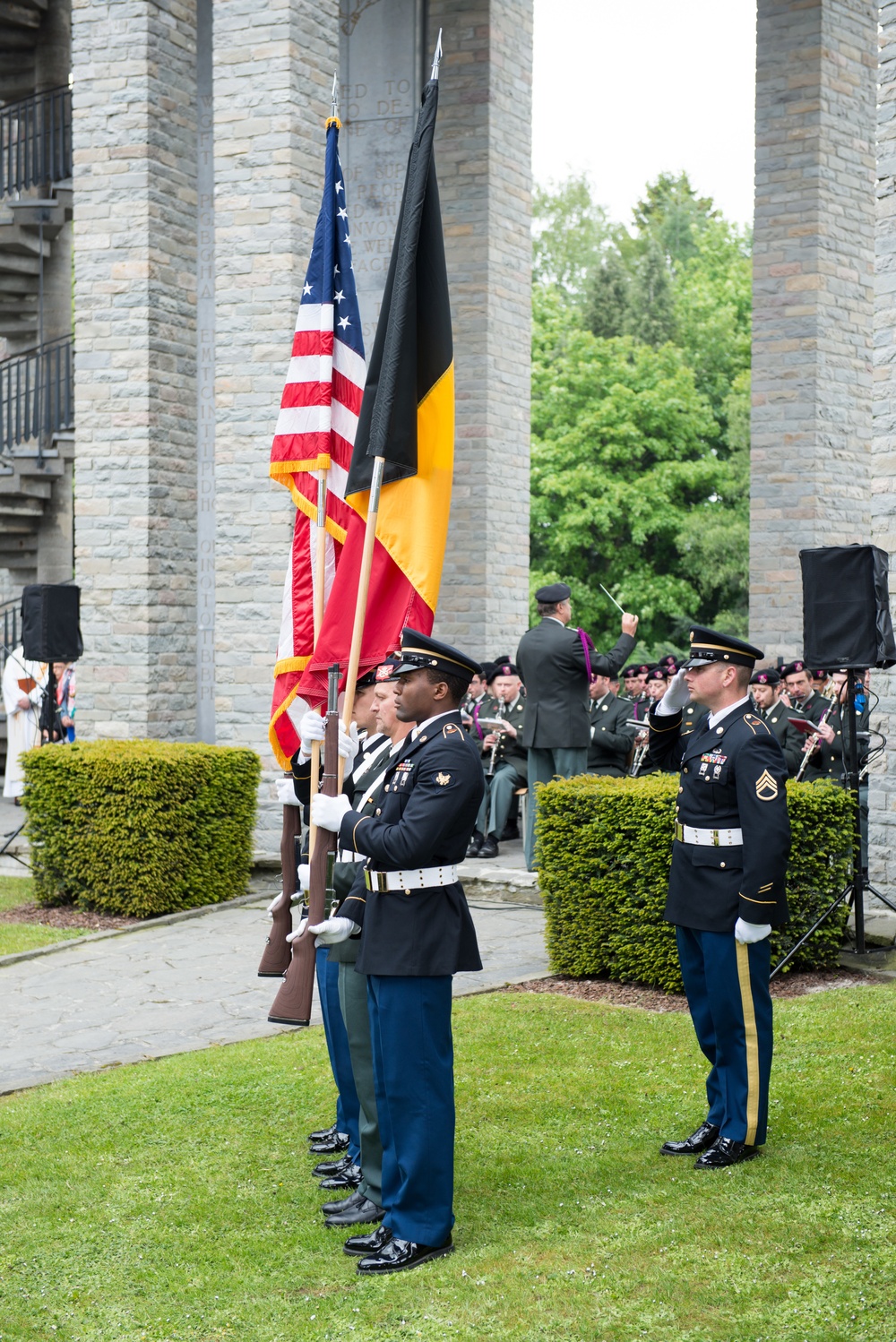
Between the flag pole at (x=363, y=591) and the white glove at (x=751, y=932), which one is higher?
the flag pole at (x=363, y=591)

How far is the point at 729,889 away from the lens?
17.9 ft

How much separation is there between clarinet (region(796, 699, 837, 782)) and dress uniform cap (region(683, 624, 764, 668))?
469cm

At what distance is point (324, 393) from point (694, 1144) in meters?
3.49

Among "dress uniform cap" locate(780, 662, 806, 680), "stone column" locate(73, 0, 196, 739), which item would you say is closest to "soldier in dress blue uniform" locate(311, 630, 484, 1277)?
"dress uniform cap" locate(780, 662, 806, 680)

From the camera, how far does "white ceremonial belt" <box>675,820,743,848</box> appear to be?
5.51 m

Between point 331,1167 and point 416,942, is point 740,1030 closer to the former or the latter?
point 416,942

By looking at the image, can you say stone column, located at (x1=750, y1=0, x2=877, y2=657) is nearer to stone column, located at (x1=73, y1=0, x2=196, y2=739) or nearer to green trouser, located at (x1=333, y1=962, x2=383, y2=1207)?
stone column, located at (x1=73, y1=0, x2=196, y2=739)

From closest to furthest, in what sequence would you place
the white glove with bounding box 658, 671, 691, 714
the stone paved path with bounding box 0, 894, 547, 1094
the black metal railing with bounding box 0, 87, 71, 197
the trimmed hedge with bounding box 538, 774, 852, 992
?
the white glove with bounding box 658, 671, 691, 714, the stone paved path with bounding box 0, 894, 547, 1094, the trimmed hedge with bounding box 538, 774, 852, 992, the black metal railing with bounding box 0, 87, 71, 197

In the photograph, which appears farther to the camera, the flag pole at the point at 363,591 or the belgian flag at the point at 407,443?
Answer: the belgian flag at the point at 407,443

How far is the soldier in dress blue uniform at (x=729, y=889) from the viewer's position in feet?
17.5

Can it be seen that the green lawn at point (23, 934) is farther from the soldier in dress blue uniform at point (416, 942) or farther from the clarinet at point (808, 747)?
the soldier in dress blue uniform at point (416, 942)

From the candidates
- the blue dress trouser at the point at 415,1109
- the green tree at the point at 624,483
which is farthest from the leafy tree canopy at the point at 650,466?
the blue dress trouser at the point at 415,1109

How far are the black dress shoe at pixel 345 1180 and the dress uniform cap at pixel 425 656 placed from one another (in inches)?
76.3

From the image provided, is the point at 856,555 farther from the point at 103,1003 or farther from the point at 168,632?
the point at 168,632
